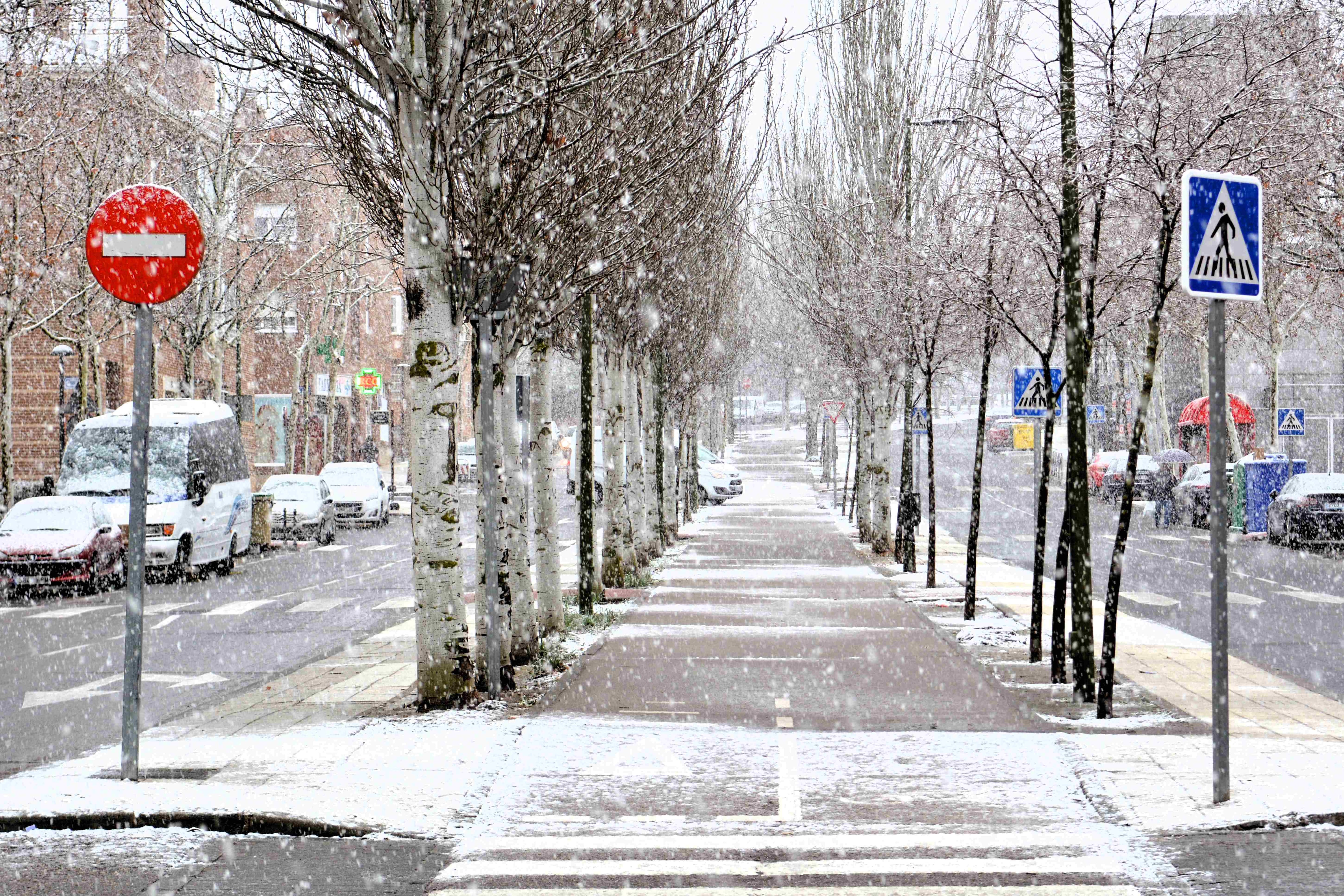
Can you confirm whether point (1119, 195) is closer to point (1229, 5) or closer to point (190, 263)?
point (190, 263)

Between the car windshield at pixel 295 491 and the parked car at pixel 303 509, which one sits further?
the car windshield at pixel 295 491

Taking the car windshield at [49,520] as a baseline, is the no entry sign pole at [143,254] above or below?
above

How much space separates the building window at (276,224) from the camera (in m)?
37.4

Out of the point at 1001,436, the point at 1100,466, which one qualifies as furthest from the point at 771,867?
the point at 1001,436

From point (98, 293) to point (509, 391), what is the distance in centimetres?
2328

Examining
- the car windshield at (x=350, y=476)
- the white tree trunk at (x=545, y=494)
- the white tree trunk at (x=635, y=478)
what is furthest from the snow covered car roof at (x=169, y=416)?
the car windshield at (x=350, y=476)

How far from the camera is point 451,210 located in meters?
11.3

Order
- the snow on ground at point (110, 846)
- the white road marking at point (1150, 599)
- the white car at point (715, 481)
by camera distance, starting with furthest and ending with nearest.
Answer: the white car at point (715, 481) < the white road marking at point (1150, 599) < the snow on ground at point (110, 846)

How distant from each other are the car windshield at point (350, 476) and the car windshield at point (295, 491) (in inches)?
251

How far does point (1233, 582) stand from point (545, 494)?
12.8 m

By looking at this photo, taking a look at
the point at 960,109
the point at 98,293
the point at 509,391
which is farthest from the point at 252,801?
the point at 98,293

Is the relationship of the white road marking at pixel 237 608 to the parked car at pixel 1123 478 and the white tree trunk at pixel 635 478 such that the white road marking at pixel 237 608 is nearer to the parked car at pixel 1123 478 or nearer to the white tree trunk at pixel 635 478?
the white tree trunk at pixel 635 478

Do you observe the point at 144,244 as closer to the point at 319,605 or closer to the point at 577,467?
the point at 319,605

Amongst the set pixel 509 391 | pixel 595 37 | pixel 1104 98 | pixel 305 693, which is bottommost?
pixel 305 693
